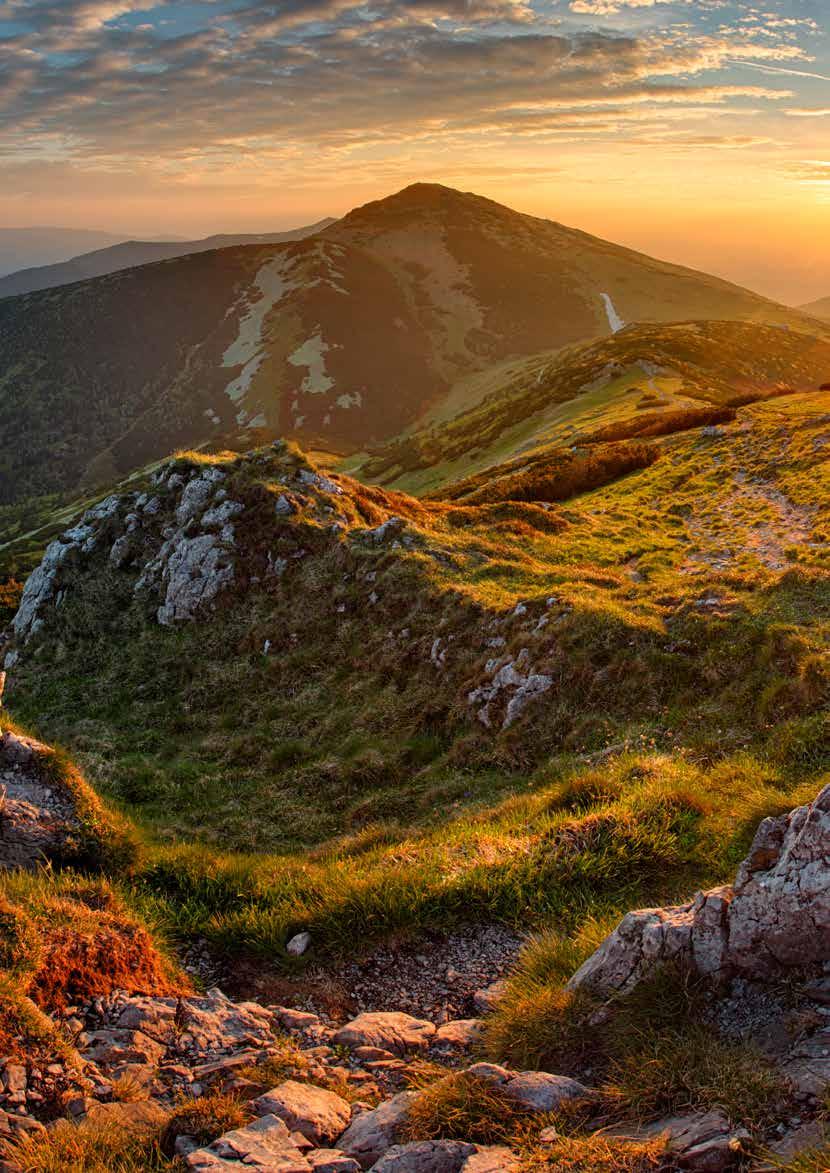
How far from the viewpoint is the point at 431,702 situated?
19203 mm

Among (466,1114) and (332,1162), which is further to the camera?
(466,1114)

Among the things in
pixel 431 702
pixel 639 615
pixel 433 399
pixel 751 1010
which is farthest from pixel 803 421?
pixel 433 399

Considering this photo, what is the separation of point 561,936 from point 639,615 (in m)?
12.3

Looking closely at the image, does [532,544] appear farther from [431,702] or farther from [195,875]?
[195,875]

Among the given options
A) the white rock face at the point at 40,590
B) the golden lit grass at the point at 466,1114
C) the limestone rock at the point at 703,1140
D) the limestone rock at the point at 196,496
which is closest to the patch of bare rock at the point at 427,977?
the golden lit grass at the point at 466,1114

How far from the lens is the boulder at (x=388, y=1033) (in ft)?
22.6

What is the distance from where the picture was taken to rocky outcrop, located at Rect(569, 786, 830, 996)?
20.1 ft

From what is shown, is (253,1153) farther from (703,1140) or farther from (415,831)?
(415,831)

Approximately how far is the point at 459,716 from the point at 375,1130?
13.2 meters

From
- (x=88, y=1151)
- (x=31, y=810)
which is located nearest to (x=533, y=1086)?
(x=88, y=1151)

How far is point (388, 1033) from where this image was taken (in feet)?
23.0

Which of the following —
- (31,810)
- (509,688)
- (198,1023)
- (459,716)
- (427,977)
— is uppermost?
(31,810)

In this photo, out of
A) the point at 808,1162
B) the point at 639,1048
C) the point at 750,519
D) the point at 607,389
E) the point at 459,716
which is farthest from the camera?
the point at 607,389

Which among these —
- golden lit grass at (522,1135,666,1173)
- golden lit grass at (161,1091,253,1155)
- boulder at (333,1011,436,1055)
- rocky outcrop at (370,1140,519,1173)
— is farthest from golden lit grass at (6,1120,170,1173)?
golden lit grass at (522,1135,666,1173)
